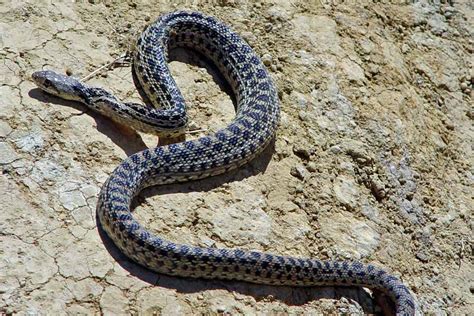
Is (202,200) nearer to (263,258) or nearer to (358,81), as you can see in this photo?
(263,258)

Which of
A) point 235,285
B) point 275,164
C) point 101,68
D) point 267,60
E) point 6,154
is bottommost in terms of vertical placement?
point 235,285

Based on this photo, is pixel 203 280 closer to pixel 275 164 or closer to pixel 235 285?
pixel 235 285

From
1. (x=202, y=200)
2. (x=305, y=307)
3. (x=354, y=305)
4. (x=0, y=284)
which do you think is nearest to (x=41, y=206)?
(x=0, y=284)

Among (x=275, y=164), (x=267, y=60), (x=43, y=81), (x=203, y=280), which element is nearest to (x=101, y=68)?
(x=43, y=81)

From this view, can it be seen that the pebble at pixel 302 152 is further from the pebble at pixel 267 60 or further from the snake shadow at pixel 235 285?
the pebble at pixel 267 60

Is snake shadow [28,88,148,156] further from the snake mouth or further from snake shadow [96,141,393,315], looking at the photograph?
snake shadow [96,141,393,315]
